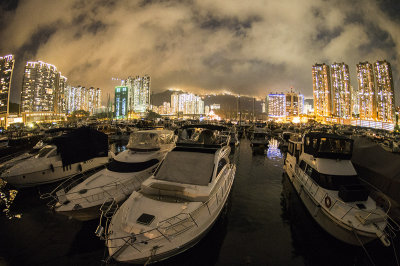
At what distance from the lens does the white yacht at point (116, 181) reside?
683 cm

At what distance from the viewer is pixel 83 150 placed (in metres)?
11.0

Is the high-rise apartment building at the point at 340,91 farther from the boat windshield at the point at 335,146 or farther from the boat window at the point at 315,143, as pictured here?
the boat window at the point at 315,143

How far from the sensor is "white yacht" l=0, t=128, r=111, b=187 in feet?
33.5

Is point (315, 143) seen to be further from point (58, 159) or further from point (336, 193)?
point (58, 159)

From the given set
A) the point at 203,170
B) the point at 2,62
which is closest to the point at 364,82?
the point at 203,170

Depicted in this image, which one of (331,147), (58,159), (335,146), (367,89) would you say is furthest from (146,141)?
(367,89)

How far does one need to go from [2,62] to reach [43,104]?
55.1m

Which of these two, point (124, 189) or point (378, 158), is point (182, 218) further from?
point (378, 158)

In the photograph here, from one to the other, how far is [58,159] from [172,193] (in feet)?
33.3

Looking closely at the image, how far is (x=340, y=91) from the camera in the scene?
16100 centimetres

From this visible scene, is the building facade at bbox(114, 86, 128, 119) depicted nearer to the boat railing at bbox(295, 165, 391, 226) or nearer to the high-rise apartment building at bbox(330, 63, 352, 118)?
the boat railing at bbox(295, 165, 391, 226)

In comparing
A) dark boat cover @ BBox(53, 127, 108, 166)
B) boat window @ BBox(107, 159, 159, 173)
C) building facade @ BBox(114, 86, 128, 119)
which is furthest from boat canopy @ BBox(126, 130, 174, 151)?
building facade @ BBox(114, 86, 128, 119)

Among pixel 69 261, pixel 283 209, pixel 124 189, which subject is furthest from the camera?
pixel 283 209

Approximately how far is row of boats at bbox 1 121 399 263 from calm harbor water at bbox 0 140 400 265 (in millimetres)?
697
